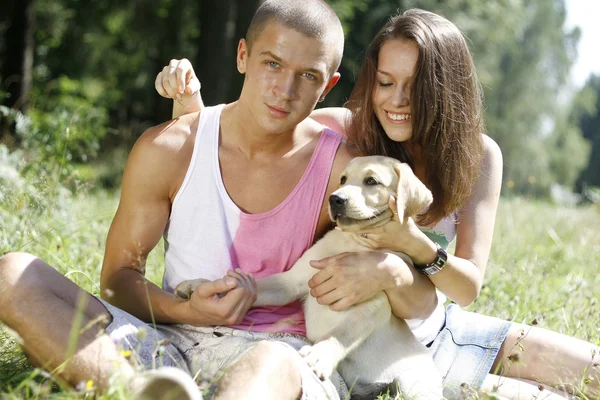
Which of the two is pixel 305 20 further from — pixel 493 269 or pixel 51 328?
pixel 493 269

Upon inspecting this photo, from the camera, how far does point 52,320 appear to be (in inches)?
96.4

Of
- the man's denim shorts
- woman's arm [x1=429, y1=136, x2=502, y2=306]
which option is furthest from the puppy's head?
the man's denim shorts

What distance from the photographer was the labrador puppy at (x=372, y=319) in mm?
2875

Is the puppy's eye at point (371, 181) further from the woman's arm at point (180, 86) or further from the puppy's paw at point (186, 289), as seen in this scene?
the woman's arm at point (180, 86)

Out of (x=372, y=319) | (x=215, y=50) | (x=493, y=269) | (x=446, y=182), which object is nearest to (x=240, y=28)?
(x=215, y=50)

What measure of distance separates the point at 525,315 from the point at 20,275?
109 inches

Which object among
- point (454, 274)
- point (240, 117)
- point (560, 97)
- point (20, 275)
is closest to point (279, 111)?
point (240, 117)

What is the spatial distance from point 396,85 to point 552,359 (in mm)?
1461

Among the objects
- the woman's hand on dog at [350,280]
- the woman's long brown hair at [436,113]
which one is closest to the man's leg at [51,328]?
the woman's hand on dog at [350,280]

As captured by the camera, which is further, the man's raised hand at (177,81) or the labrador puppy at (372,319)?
the man's raised hand at (177,81)

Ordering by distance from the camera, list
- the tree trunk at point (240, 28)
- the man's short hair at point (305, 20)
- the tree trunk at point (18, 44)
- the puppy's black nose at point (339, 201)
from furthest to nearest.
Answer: the tree trunk at point (18, 44), the tree trunk at point (240, 28), the man's short hair at point (305, 20), the puppy's black nose at point (339, 201)

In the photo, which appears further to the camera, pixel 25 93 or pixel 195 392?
pixel 25 93

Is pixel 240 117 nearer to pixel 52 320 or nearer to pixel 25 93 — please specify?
pixel 52 320

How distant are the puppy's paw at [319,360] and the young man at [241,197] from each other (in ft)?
0.53
